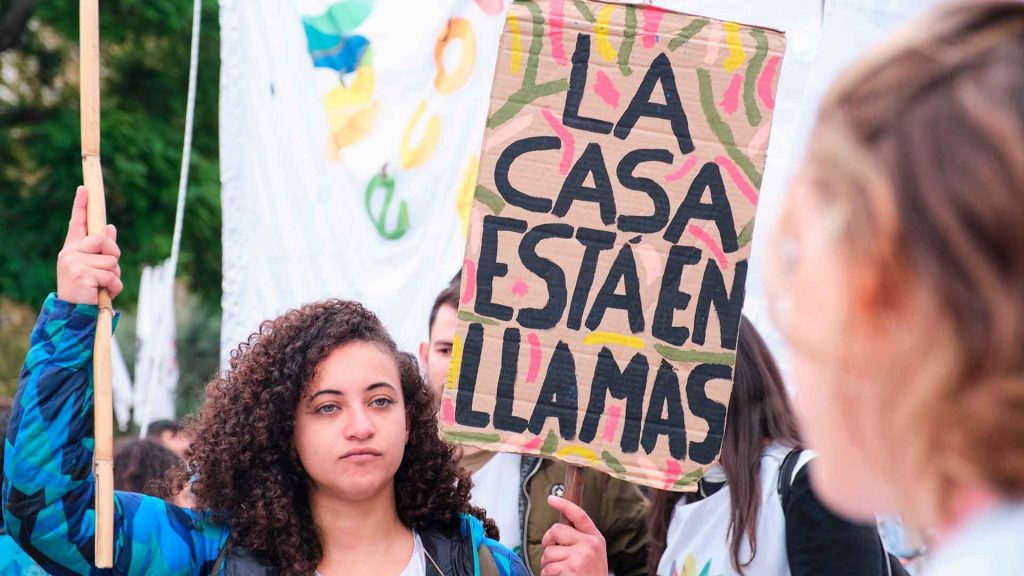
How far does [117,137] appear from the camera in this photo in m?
10.5

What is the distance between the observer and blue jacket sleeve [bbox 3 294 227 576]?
6.79ft

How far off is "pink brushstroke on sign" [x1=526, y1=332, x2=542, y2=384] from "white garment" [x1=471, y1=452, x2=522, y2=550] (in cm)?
116

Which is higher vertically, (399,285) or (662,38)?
(662,38)

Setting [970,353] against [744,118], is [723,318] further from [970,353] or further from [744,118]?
[970,353]

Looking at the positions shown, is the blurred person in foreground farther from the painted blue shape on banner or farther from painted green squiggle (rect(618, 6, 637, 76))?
the painted blue shape on banner

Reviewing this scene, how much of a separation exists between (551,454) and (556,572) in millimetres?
229

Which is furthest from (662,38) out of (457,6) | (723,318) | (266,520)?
(457,6)

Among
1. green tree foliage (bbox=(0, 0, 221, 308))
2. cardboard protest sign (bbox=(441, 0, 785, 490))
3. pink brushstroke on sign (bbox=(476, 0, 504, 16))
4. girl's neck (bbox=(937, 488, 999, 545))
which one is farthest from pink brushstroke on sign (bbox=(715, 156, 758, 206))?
green tree foliage (bbox=(0, 0, 221, 308))

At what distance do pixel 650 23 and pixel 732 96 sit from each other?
22 cm

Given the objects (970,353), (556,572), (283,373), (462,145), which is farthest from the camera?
(462,145)

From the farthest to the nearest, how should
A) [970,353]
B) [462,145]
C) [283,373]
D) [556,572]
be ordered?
[462,145], [283,373], [556,572], [970,353]

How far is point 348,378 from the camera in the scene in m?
2.47

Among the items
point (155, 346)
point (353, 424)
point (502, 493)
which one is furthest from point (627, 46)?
point (155, 346)

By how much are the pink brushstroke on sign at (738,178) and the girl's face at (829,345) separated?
1516 millimetres
